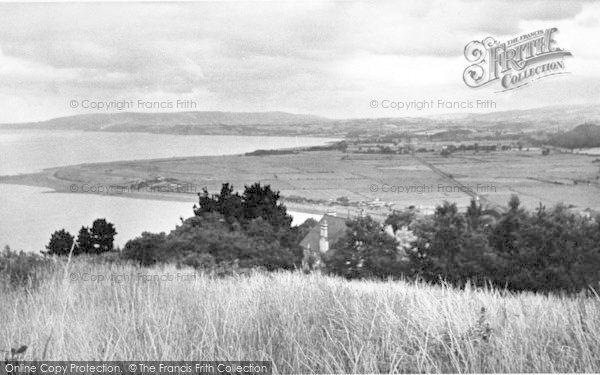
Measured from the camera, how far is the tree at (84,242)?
30.4 feet

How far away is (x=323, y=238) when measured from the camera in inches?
357

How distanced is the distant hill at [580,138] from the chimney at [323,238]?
3.53 m

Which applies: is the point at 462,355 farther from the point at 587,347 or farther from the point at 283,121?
the point at 283,121

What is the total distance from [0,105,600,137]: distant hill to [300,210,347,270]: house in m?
1.25

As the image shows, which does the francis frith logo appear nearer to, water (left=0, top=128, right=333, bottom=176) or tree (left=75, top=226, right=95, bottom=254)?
water (left=0, top=128, right=333, bottom=176)

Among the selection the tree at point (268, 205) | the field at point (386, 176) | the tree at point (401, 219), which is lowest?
the tree at point (401, 219)

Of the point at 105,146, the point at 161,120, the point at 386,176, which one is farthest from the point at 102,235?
the point at 386,176

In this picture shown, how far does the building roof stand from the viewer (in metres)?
8.91

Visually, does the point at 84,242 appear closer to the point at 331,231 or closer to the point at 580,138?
the point at 331,231

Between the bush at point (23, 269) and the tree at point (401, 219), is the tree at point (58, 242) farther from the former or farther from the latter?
the tree at point (401, 219)

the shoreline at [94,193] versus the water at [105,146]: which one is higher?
the water at [105,146]

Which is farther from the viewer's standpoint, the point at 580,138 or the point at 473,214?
the point at 580,138

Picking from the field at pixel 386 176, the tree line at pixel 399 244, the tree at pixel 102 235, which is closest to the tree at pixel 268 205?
the tree line at pixel 399 244

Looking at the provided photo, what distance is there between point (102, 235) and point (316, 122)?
3598mm
